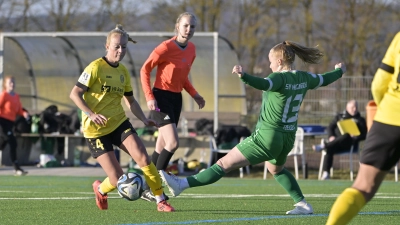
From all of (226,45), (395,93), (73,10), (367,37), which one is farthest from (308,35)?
(395,93)

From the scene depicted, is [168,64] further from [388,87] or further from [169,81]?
[388,87]

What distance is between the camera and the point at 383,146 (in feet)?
17.0

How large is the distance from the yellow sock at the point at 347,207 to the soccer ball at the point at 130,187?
2989 mm

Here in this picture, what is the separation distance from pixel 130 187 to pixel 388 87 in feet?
10.7

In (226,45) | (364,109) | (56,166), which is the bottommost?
(56,166)

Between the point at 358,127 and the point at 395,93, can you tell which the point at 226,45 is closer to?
the point at 358,127

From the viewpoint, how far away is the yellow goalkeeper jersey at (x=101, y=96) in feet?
26.7

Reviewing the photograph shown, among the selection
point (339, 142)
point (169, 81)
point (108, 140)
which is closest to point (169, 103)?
point (169, 81)

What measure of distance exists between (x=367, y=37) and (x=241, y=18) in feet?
20.8

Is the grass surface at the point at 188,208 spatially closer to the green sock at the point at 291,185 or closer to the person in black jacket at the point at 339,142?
the green sock at the point at 291,185

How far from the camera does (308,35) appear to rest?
36.2m

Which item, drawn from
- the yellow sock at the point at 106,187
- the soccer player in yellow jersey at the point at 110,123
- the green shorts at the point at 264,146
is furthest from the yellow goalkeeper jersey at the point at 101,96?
the green shorts at the point at 264,146

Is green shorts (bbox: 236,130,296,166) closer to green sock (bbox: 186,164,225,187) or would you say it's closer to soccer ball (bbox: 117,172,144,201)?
green sock (bbox: 186,164,225,187)

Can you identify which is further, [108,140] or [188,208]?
[188,208]
